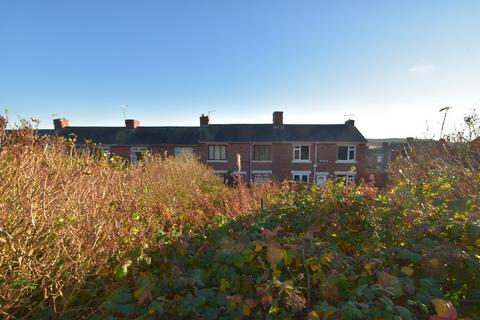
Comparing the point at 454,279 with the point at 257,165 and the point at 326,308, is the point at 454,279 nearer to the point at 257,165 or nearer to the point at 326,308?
the point at 326,308

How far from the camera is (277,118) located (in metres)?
22.9

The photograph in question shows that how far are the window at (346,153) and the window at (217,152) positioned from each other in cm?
997

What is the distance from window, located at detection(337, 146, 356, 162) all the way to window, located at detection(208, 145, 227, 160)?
9.97 metres

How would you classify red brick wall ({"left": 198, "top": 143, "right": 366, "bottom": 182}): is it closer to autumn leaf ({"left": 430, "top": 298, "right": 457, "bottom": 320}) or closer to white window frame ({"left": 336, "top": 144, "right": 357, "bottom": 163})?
white window frame ({"left": 336, "top": 144, "right": 357, "bottom": 163})

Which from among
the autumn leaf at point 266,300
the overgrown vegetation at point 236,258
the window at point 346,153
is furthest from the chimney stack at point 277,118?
the autumn leaf at point 266,300

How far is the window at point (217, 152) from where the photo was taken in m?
22.0

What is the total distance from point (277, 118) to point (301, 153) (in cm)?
415

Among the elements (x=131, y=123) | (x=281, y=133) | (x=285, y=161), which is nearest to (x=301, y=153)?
(x=285, y=161)

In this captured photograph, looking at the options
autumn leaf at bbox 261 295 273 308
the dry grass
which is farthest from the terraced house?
autumn leaf at bbox 261 295 273 308

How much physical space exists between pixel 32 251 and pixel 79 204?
0.73 meters

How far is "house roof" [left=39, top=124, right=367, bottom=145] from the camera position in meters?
21.4

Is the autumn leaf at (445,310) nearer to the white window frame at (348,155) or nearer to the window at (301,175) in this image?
the window at (301,175)

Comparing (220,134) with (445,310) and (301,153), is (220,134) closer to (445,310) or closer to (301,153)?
(301,153)

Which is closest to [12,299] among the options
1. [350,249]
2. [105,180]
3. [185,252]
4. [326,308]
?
[185,252]
